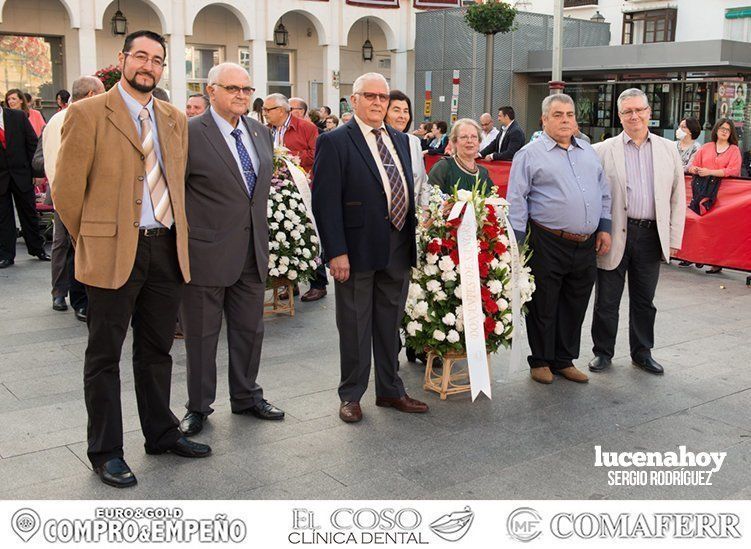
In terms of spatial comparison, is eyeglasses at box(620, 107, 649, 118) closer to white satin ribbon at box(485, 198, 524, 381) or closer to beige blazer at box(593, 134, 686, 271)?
beige blazer at box(593, 134, 686, 271)

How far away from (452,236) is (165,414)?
6.96 ft

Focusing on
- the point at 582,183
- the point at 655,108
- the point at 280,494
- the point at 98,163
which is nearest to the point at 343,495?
the point at 280,494

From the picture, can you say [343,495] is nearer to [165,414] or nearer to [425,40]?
[165,414]

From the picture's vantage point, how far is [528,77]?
91.9 ft

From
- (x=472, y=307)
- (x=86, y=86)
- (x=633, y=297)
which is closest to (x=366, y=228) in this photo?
(x=472, y=307)

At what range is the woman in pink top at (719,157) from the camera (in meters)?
10.6

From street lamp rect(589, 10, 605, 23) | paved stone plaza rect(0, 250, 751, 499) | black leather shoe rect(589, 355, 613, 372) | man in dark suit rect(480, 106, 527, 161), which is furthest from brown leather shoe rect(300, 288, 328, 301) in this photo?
street lamp rect(589, 10, 605, 23)

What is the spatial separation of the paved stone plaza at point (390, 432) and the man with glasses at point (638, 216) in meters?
0.32

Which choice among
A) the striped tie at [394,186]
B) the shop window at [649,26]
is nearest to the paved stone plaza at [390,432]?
the striped tie at [394,186]

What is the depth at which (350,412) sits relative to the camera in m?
5.31

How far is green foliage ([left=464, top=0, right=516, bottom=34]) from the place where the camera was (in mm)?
19172

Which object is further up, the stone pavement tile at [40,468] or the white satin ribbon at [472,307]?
the white satin ribbon at [472,307]

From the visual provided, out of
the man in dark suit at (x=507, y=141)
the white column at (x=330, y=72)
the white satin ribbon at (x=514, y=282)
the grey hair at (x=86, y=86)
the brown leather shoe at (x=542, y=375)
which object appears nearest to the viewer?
the white satin ribbon at (x=514, y=282)

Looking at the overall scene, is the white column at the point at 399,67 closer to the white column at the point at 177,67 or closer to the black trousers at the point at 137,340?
the white column at the point at 177,67
